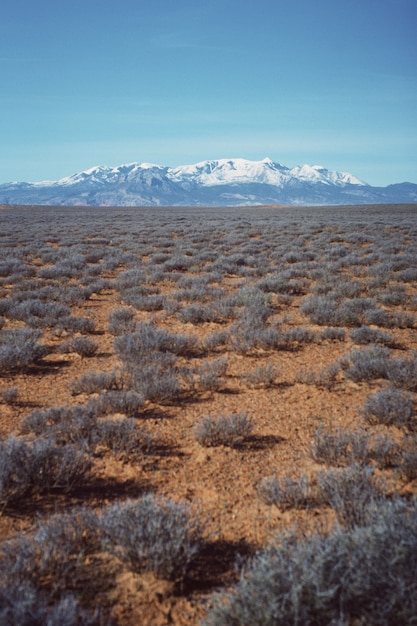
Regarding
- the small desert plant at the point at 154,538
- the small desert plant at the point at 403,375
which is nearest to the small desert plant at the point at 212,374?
the small desert plant at the point at 403,375

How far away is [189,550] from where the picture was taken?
247cm

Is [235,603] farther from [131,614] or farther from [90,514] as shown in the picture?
[90,514]

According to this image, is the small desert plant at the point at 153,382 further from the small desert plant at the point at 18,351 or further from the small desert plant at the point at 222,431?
the small desert plant at the point at 18,351

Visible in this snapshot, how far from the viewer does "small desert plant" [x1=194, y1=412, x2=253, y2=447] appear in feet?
13.7

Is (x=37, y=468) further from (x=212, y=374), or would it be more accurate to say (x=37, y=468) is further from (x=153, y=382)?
(x=212, y=374)

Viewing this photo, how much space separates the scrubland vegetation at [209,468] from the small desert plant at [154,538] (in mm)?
11

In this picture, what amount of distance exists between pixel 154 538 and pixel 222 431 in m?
1.74

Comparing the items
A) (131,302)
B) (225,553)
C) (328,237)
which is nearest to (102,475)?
(225,553)

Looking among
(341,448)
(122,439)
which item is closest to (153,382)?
(122,439)

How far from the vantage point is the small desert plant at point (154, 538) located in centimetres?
245

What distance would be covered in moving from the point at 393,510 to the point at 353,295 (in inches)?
339

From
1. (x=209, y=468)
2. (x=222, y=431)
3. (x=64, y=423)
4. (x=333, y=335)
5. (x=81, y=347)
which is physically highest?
(x=333, y=335)

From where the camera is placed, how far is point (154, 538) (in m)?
2.54

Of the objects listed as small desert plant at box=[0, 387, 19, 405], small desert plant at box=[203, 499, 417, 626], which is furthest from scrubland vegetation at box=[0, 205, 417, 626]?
small desert plant at box=[0, 387, 19, 405]
